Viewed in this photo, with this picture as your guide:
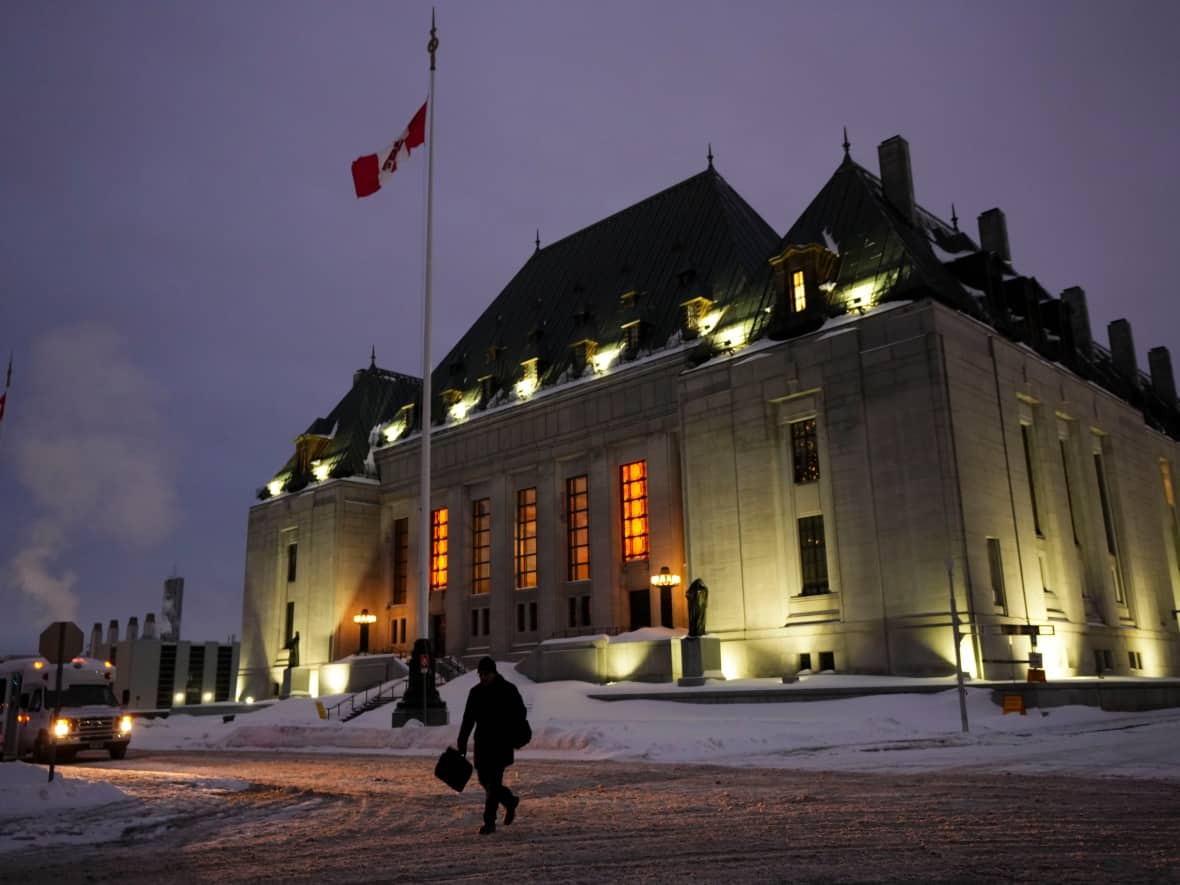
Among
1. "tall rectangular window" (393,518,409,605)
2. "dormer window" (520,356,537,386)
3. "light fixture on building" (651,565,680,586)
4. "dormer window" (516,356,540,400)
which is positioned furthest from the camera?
"tall rectangular window" (393,518,409,605)

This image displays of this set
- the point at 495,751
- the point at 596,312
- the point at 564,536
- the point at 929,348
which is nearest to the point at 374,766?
the point at 495,751

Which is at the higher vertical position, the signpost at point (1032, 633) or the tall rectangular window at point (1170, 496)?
the tall rectangular window at point (1170, 496)

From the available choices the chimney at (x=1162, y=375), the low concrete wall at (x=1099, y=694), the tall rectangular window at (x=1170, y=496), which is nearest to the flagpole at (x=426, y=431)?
the low concrete wall at (x=1099, y=694)

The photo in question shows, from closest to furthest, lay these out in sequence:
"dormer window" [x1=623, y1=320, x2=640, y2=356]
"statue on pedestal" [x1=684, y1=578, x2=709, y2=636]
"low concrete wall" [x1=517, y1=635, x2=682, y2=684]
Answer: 1. "statue on pedestal" [x1=684, y1=578, x2=709, y2=636]
2. "low concrete wall" [x1=517, y1=635, x2=682, y2=684]
3. "dormer window" [x1=623, y1=320, x2=640, y2=356]

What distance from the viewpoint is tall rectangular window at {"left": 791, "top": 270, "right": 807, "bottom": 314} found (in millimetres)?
37625

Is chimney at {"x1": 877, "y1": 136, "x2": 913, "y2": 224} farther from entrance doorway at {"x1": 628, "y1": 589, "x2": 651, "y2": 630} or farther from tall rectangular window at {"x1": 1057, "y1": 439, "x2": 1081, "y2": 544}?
entrance doorway at {"x1": 628, "y1": 589, "x2": 651, "y2": 630}

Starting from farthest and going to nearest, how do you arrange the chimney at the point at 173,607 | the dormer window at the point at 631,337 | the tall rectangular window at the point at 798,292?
Answer: 1. the chimney at the point at 173,607
2. the dormer window at the point at 631,337
3. the tall rectangular window at the point at 798,292

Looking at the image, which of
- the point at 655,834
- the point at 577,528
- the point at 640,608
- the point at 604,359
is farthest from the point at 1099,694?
the point at 604,359

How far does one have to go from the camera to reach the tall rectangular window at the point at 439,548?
52.8 meters

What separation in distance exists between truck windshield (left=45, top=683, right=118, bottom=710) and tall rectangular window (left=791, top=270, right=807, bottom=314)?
26072 millimetres

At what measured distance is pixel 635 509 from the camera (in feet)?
146

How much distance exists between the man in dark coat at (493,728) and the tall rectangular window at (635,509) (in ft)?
109

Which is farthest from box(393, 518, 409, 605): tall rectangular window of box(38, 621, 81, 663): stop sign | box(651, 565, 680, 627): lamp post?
box(38, 621, 81, 663): stop sign

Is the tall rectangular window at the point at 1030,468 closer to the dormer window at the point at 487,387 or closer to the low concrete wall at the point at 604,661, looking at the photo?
the low concrete wall at the point at 604,661
